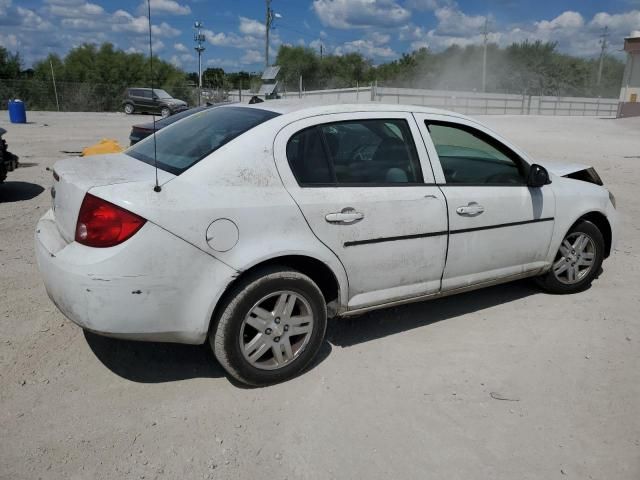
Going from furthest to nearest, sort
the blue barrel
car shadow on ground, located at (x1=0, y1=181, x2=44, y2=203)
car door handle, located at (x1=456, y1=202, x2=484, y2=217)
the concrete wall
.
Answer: the concrete wall → the blue barrel → car shadow on ground, located at (x1=0, y1=181, x2=44, y2=203) → car door handle, located at (x1=456, y1=202, x2=484, y2=217)

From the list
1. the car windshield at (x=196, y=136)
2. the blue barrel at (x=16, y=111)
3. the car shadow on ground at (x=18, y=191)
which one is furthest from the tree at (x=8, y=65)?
the car windshield at (x=196, y=136)

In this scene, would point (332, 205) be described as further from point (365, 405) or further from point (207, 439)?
point (207, 439)

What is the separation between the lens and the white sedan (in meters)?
2.84

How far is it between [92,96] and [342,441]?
4377 centimetres

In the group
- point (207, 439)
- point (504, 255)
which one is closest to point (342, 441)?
point (207, 439)

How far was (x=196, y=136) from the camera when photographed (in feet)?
11.6

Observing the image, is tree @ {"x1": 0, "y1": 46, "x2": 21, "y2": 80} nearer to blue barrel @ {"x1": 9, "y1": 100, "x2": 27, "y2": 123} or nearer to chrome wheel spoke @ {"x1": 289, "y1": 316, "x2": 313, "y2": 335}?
blue barrel @ {"x1": 9, "y1": 100, "x2": 27, "y2": 123}

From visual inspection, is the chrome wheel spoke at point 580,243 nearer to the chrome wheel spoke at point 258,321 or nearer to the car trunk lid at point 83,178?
the chrome wheel spoke at point 258,321

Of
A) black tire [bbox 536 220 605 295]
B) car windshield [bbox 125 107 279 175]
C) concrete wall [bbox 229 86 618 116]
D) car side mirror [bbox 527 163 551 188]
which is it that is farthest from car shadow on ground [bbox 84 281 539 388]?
concrete wall [bbox 229 86 618 116]

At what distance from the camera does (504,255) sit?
416cm

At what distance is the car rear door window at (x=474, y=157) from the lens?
400 cm

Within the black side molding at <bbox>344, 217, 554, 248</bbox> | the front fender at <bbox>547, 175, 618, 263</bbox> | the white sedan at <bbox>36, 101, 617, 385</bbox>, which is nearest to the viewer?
the white sedan at <bbox>36, 101, 617, 385</bbox>

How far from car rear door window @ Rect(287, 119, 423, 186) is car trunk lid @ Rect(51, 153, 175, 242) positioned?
801 millimetres

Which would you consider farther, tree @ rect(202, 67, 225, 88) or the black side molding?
tree @ rect(202, 67, 225, 88)
